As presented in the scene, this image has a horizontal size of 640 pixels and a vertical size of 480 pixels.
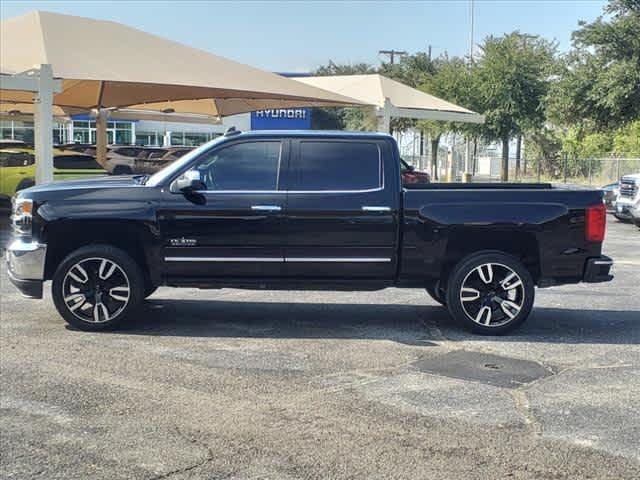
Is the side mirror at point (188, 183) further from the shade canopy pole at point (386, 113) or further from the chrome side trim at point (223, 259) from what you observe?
the shade canopy pole at point (386, 113)

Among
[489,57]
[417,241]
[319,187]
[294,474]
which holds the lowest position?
[294,474]

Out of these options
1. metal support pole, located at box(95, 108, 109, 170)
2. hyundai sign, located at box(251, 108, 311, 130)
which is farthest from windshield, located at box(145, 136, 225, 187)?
hyundai sign, located at box(251, 108, 311, 130)

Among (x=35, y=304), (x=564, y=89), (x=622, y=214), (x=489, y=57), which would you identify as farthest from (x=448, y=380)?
(x=489, y=57)

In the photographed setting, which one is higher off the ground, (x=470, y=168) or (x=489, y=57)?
(x=489, y=57)

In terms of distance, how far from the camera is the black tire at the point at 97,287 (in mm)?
7500

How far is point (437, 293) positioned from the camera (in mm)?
8672

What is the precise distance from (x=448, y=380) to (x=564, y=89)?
25.1 meters

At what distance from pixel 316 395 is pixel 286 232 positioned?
2293mm

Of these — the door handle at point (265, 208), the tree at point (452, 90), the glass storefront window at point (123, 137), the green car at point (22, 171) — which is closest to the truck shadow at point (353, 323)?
the door handle at point (265, 208)

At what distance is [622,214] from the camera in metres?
18.7

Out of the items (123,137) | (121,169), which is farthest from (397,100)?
(123,137)

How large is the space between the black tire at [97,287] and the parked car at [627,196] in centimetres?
1400

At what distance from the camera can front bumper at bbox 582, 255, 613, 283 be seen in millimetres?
7648

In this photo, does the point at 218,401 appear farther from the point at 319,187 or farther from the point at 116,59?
the point at 116,59
